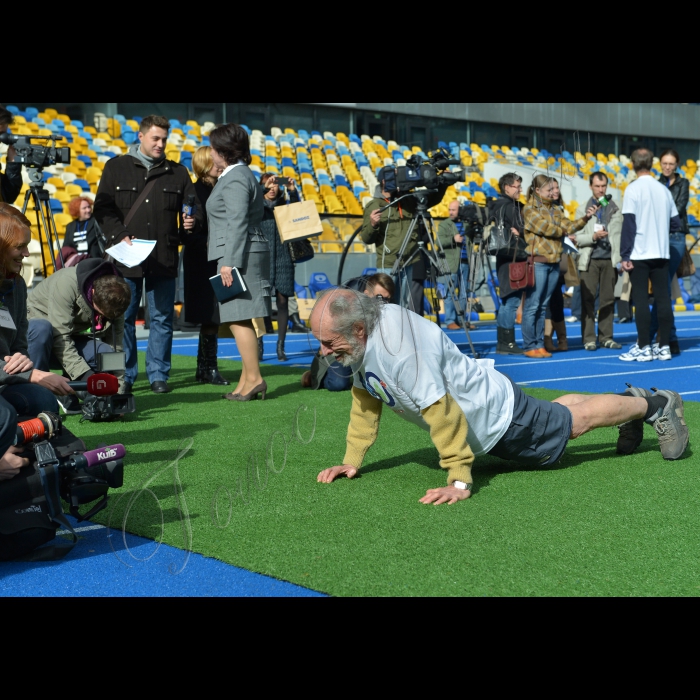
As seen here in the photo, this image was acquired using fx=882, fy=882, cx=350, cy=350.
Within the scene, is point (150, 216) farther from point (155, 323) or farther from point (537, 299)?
point (537, 299)

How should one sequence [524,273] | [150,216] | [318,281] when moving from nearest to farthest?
[150,216], [524,273], [318,281]

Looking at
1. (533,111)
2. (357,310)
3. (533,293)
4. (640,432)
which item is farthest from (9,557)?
(533,111)

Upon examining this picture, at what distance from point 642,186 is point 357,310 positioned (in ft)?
19.9

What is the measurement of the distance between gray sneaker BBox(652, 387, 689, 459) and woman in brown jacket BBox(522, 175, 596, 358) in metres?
5.16

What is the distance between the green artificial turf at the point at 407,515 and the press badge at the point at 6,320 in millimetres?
870

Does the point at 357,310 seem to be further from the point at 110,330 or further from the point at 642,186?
the point at 642,186

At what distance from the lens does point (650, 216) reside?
28.0 ft

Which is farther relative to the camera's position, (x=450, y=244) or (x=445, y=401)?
(x=450, y=244)

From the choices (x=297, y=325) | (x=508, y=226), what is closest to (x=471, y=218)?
(x=508, y=226)

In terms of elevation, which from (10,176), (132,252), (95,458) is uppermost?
(10,176)

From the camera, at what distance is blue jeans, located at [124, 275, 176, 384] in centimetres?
682

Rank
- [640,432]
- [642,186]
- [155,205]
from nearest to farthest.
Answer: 1. [640,432]
2. [155,205]
3. [642,186]

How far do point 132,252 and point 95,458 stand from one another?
370 centimetres

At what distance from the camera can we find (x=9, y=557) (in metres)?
3.05
